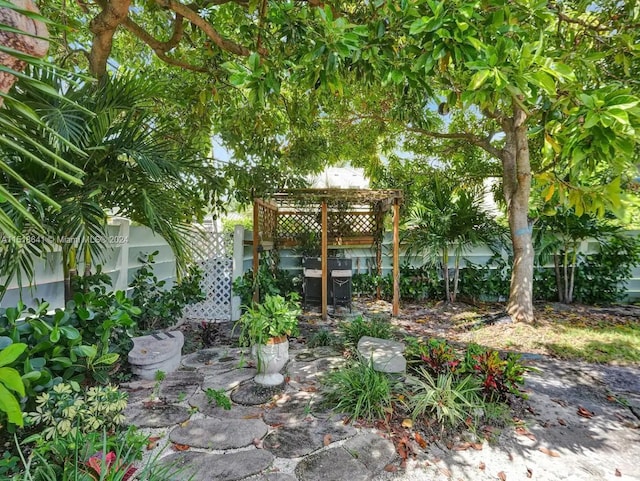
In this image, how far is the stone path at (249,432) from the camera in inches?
69.1

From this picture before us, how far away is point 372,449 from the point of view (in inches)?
76.0

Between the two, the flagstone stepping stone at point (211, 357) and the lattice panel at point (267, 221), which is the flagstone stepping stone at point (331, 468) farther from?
the lattice panel at point (267, 221)

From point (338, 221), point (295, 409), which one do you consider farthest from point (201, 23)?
point (338, 221)

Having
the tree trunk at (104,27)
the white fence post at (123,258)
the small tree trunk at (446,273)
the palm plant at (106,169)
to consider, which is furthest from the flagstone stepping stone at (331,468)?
the small tree trunk at (446,273)

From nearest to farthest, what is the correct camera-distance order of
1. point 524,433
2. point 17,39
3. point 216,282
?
1. point 17,39
2. point 524,433
3. point 216,282

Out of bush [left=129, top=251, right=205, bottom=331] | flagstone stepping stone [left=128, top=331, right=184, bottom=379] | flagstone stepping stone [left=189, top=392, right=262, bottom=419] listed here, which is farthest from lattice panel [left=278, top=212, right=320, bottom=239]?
flagstone stepping stone [left=189, top=392, right=262, bottom=419]

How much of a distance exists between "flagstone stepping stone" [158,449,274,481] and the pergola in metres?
3.57

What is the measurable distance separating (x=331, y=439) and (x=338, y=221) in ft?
16.0

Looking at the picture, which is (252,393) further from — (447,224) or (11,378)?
(447,224)

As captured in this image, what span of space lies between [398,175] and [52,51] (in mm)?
5096

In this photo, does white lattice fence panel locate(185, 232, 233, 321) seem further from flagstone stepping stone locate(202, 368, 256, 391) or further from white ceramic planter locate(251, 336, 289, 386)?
white ceramic planter locate(251, 336, 289, 386)

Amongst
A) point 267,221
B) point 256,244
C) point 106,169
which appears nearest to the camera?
point 106,169

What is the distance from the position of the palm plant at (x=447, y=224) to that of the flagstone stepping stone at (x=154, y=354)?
4289 millimetres

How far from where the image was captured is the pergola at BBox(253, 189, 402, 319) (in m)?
5.47
